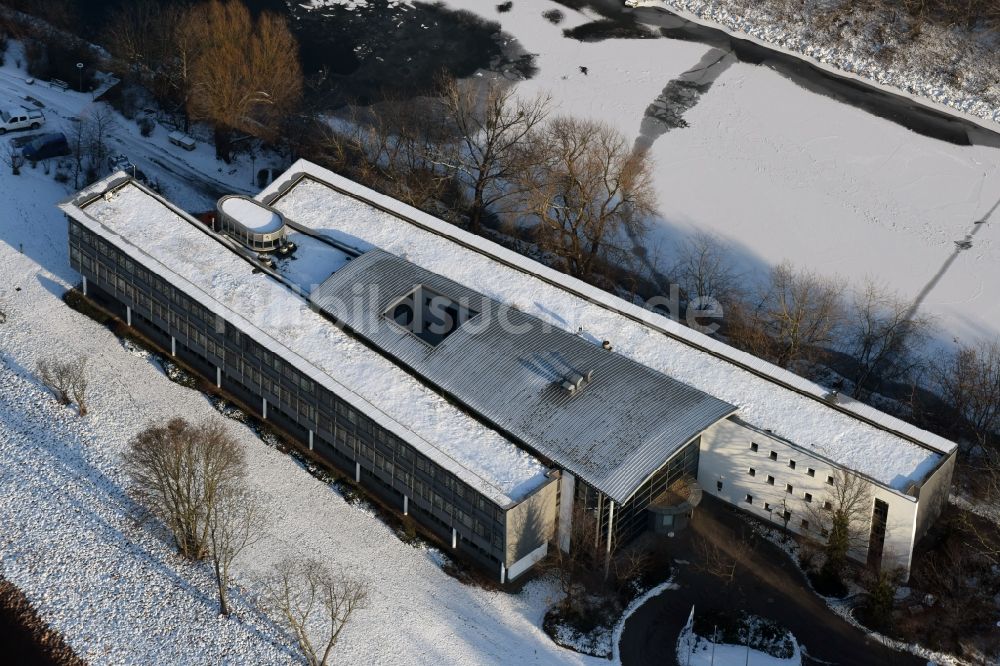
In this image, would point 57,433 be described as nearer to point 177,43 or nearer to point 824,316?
point 177,43

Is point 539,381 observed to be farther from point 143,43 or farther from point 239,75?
point 143,43

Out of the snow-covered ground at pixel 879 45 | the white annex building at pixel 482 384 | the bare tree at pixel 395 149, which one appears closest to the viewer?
the white annex building at pixel 482 384

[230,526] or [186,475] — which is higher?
[186,475]

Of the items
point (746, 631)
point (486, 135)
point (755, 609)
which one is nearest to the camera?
point (746, 631)

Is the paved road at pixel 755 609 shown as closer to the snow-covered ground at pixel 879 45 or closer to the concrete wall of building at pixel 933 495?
the concrete wall of building at pixel 933 495

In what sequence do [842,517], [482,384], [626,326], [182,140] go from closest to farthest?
[842,517] < [482,384] < [626,326] < [182,140]

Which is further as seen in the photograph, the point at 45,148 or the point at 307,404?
the point at 45,148

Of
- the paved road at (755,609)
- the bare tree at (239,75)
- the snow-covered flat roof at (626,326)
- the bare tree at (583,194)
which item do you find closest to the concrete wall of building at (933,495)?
the snow-covered flat roof at (626,326)

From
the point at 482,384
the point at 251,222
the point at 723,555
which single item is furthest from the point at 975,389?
the point at 251,222
